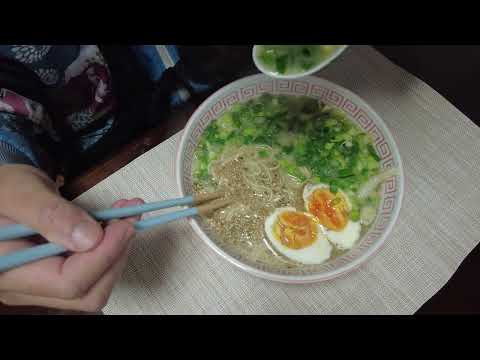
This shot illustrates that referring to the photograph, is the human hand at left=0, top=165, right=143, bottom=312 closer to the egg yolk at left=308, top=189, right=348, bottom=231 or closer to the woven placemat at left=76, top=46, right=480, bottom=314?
the woven placemat at left=76, top=46, right=480, bottom=314

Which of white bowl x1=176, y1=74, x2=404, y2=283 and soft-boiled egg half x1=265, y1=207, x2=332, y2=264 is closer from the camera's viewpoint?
white bowl x1=176, y1=74, x2=404, y2=283

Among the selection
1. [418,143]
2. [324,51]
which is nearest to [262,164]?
[324,51]

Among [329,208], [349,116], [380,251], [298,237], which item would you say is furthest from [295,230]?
[349,116]

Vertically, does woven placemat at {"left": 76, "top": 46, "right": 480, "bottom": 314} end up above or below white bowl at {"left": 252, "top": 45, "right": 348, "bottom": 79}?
below

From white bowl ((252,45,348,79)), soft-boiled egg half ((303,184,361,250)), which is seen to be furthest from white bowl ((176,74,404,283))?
white bowl ((252,45,348,79))

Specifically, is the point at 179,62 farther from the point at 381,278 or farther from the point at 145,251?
the point at 381,278

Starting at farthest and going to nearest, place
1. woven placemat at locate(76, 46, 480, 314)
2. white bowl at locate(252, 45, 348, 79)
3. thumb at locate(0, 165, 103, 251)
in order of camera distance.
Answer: woven placemat at locate(76, 46, 480, 314), white bowl at locate(252, 45, 348, 79), thumb at locate(0, 165, 103, 251)

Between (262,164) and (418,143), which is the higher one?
(262,164)
